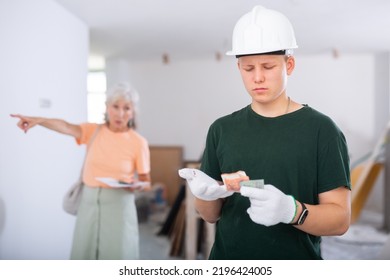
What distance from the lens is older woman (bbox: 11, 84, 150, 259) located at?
52.4 inches

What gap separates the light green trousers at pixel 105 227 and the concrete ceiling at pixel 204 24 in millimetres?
545

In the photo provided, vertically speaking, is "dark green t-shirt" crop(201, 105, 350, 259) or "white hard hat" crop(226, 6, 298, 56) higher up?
"white hard hat" crop(226, 6, 298, 56)

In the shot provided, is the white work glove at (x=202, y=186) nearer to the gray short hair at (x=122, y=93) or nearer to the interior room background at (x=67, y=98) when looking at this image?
the interior room background at (x=67, y=98)

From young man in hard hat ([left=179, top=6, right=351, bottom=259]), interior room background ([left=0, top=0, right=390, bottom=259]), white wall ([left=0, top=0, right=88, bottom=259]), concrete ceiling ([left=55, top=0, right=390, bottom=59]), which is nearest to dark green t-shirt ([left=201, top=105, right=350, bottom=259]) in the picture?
young man in hard hat ([left=179, top=6, right=351, bottom=259])

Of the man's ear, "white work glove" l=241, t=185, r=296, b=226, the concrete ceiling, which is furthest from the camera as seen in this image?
the concrete ceiling

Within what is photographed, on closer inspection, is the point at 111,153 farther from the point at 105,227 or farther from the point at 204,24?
the point at 204,24

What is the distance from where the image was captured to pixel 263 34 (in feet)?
2.65

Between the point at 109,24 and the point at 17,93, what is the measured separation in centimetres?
41

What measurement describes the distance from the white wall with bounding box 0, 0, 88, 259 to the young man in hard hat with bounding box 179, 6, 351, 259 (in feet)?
2.24

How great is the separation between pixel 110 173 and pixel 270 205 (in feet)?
2.50

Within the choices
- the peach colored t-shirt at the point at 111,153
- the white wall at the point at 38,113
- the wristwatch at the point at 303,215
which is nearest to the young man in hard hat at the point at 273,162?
the wristwatch at the point at 303,215

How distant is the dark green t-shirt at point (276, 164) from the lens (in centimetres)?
80

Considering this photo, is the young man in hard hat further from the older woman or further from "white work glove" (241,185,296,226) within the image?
the older woman

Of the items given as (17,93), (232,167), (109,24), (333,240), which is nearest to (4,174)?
(17,93)
